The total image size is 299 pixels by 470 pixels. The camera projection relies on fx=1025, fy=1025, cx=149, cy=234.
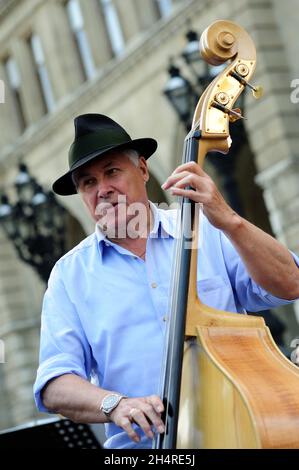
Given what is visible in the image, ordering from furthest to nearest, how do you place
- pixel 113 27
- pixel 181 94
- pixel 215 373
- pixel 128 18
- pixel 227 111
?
pixel 113 27 → pixel 128 18 → pixel 181 94 → pixel 227 111 → pixel 215 373

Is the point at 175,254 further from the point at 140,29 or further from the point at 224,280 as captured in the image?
the point at 140,29

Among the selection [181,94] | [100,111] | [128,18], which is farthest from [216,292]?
[100,111]

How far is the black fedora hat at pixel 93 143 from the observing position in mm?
2775

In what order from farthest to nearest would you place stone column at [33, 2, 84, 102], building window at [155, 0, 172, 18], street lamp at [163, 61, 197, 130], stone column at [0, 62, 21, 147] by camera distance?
1. stone column at [0, 62, 21, 147]
2. stone column at [33, 2, 84, 102]
3. building window at [155, 0, 172, 18]
4. street lamp at [163, 61, 197, 130]

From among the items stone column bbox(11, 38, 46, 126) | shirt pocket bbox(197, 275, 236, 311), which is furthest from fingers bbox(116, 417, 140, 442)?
stone column bbox(11, 38, 46, 126)

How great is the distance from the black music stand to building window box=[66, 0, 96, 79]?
51.1 feet

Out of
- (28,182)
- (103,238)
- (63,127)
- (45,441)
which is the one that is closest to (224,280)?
(103,238)

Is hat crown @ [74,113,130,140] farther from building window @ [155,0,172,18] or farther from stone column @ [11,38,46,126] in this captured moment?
stone column @ [11,38,46,126]

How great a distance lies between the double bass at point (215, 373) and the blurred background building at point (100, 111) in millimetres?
7168

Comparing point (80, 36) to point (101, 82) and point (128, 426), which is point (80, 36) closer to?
point (101, 82)

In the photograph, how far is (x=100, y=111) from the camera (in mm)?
18500

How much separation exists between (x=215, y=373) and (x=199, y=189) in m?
0.44

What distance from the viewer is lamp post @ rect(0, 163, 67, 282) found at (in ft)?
43.4

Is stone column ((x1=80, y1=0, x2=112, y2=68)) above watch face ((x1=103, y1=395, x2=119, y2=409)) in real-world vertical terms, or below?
above
